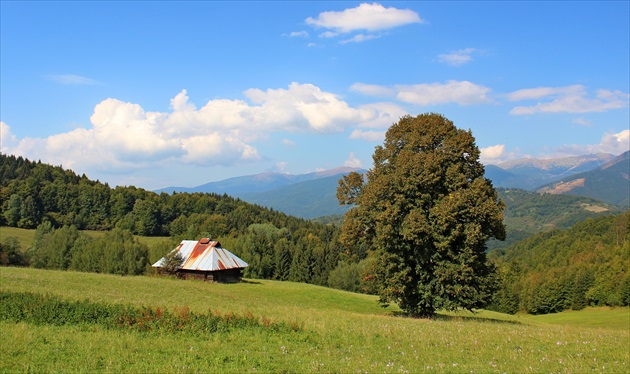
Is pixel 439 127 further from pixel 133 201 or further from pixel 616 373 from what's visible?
→ pixel 133 201

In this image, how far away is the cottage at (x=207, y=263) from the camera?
56062 millimetres

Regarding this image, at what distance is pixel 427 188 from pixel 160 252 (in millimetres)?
74128

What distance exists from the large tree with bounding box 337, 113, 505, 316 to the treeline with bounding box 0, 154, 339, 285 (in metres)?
67.5

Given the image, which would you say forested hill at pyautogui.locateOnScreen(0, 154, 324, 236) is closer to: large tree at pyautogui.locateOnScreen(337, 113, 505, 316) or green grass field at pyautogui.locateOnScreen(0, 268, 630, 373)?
large tree at pyautogui.locateOnScreen(337, 113, 505, 316)

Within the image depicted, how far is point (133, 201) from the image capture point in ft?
503

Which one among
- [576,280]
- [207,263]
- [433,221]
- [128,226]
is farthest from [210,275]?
[128,226]

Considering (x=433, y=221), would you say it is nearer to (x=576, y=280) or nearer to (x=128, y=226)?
(x=576, y=280)

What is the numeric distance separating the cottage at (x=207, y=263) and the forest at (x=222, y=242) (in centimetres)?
994

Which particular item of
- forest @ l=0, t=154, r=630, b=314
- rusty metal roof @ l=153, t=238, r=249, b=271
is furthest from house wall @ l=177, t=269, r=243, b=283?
forest @ l=0, t=154, r=630, b=314

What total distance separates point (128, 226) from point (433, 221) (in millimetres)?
133411

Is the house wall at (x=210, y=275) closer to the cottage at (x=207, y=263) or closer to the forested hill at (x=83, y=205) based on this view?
the cottage at (x=207, y=263)

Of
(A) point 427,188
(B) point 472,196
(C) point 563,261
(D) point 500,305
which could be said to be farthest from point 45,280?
(C) point 563,261

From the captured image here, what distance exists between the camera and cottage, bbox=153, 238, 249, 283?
56.1 m

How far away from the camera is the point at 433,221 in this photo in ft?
80.5
